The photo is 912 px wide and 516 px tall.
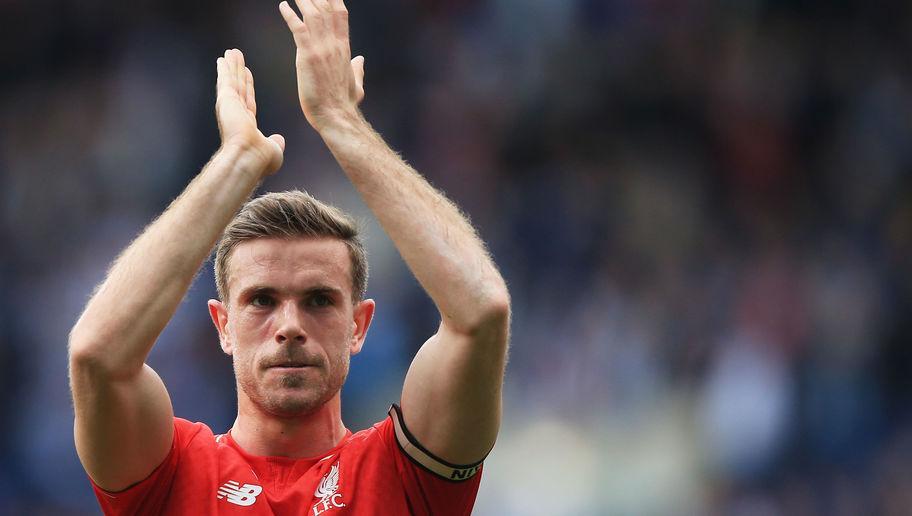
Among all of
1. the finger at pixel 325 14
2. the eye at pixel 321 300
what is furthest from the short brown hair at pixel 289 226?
the finger at pixel 325 14

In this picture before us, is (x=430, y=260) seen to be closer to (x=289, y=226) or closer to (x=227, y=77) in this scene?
(x=289, y=226)

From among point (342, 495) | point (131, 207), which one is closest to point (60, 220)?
point (131, 207)

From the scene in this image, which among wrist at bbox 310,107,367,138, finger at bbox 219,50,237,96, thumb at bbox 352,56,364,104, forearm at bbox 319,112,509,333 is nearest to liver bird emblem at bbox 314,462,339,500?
forearm at bbox 319,112,509,333

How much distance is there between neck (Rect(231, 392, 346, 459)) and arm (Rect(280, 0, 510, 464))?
42cm

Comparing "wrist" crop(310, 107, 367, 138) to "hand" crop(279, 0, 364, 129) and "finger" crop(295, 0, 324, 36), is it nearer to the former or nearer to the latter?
"hand" crop(279, 0, 364, 129)

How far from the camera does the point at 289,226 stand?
14.1 ft

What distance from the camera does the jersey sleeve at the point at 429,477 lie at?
401 cm

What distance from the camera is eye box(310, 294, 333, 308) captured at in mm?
4242

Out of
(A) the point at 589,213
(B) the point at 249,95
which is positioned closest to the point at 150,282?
(B) the point at 249,95

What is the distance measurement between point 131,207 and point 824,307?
557cm

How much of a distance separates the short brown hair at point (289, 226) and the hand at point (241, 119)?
0.25m

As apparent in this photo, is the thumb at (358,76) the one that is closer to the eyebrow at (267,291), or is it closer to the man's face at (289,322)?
the man's face at (289,322)

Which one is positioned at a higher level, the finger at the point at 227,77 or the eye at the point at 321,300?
the finger at the point at 227,77

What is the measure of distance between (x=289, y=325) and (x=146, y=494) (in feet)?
2.30
